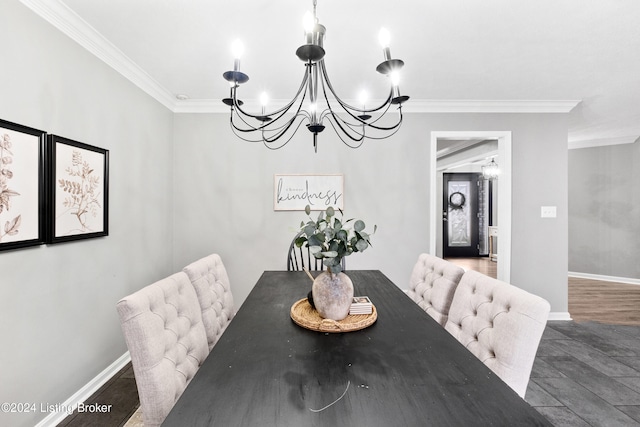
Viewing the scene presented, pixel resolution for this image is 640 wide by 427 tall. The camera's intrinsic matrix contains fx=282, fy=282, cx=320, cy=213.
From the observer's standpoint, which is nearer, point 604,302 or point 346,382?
point 346,382

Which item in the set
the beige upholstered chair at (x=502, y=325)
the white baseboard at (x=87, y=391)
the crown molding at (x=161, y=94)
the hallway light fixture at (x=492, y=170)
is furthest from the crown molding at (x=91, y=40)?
the hallway light fixture at (x=492, y=170)

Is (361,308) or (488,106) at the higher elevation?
(488,106)

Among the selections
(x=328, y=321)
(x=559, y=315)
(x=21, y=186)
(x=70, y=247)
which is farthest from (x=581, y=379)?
(x=21, y=186)

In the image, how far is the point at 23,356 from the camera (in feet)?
4.89

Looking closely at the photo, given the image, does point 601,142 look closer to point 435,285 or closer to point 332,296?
point 435,285

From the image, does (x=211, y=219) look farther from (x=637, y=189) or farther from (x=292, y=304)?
(x=637, y=189)

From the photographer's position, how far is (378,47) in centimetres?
204

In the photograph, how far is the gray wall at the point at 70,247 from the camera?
1450mm

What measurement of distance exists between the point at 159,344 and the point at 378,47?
220 cm

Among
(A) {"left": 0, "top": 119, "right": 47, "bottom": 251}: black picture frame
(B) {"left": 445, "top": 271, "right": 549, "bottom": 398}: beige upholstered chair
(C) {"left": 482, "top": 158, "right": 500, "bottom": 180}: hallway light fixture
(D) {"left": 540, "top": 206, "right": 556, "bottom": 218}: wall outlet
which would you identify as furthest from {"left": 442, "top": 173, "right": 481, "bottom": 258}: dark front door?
(A) {"left": 0, "top": 119, "right": 47, "bottom": 251}: black picture frame

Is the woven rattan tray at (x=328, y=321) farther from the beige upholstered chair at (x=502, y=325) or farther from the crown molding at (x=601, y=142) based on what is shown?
the crown molding at (x=601, y=142)

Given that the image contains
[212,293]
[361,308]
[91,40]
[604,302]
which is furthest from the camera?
[604,302]

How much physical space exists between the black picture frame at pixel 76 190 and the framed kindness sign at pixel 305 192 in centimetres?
155

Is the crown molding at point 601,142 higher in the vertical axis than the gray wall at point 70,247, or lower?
higher
